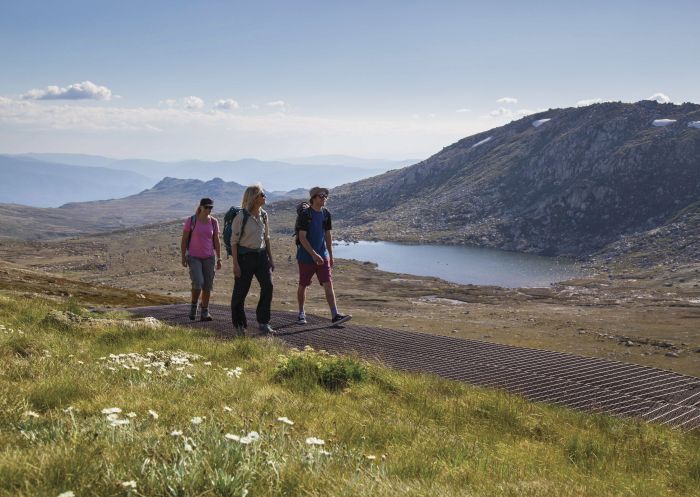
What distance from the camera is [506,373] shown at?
1040 cm

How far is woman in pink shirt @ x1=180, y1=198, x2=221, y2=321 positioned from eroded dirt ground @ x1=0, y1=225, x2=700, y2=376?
1622cm

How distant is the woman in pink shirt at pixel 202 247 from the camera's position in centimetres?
1377

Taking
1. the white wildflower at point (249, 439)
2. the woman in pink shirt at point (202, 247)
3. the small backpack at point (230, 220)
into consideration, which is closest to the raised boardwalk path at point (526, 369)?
the woman in pink shirt at point (202, 247)

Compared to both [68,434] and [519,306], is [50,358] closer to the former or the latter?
[68,434]

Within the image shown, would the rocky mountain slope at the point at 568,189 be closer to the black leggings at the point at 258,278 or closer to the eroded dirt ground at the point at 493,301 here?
the eroded dirt ground at the point at 493,301

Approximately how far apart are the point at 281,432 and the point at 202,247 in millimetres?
10259

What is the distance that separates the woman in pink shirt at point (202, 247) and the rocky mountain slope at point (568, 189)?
112m

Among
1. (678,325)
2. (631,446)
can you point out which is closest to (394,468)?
(631,446)

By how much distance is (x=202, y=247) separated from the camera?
13836mm

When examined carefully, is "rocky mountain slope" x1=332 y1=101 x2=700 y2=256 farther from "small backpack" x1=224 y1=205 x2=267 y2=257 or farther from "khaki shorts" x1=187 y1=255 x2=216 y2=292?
"small backpack" x1=224 y1=205 x2=267 y2=257

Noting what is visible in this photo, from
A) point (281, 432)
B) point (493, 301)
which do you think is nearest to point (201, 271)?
point (281, 432)

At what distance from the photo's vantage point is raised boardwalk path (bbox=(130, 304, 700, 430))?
8.88 m

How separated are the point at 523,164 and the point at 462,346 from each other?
16331cm

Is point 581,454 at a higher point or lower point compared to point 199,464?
lower
